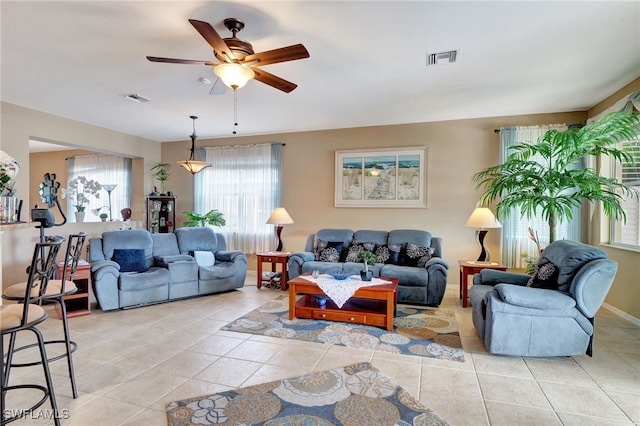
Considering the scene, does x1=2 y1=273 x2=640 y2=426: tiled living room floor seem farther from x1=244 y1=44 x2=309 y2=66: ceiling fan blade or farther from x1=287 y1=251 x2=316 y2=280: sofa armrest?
x1=244 y1=44 x2=309 y2=66: ceiling fan blade

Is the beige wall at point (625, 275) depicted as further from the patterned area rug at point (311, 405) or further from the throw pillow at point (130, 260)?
the throw pillow at point (130, 260)

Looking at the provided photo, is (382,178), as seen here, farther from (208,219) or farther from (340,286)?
(208,219)

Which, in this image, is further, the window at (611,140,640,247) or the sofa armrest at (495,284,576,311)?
the window at (611,140,640,247)

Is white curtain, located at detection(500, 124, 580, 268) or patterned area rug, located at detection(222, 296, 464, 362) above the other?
white curtain, located at detection(500, 124, 580, 268)

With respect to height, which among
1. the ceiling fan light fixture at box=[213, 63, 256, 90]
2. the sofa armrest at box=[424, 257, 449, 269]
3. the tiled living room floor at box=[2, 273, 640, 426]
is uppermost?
the ceiling fan light fixture at box=[213, 63, 256, 90]

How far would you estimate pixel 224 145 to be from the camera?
675 cm

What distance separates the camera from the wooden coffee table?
348cm

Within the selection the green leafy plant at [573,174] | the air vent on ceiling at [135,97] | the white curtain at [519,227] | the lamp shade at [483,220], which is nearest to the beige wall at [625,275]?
the green leafy plant at [573,174]

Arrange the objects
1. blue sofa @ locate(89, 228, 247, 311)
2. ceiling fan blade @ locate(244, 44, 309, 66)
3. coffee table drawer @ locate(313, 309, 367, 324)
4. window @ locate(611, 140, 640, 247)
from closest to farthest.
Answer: ceiling fan blade @ locate(244, 44, 309, 66), coffee table drawer @ locate(313, 309, 367, 324), window @ locate(611, 140, 640, 247), blue sofa @ locate(89, 228, 247, 311)

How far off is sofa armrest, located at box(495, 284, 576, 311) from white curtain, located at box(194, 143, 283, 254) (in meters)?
4.27

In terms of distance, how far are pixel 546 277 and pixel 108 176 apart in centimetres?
823

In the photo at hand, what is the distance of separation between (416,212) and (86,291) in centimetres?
479

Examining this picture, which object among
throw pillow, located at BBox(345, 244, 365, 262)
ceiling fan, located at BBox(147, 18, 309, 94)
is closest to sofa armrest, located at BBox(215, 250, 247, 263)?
throw pillow, located at BBox(345, 244, 365, 262)

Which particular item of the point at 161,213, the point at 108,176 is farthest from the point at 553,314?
the point at 108,176
